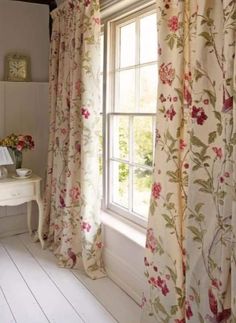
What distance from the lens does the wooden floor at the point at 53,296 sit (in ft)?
7.25

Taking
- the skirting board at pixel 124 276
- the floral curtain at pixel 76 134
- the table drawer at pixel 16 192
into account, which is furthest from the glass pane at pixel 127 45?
the skirting board at pixel 124 276

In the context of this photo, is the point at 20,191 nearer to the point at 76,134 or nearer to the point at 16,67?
the point at 76,134

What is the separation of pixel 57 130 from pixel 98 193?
78 centimetres

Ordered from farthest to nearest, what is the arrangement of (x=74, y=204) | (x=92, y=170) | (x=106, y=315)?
(x=74, y=204) → (x=92, y=170) → (x=106, y=315)

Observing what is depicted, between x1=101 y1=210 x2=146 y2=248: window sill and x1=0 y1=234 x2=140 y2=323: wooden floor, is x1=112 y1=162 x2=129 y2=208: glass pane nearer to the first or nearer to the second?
x1=101 y1=210 x2=146 y2=248: window sill

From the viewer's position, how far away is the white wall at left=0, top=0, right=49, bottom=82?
11.6 feet

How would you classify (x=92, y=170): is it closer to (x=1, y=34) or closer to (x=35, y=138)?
(x=35, y=138)

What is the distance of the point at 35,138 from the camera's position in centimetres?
373

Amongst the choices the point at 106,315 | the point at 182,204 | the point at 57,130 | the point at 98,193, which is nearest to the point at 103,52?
the point at 57,130

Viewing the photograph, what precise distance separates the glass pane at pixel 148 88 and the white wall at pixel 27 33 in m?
1.62

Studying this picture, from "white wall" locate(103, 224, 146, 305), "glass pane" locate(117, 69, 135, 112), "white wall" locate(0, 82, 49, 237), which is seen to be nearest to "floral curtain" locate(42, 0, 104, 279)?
"white wall" locate(103, 224, 146, 305)

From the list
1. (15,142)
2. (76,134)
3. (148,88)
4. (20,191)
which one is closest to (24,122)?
(15,142)

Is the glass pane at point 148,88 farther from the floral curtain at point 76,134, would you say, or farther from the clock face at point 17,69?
the clock face at point 17,69

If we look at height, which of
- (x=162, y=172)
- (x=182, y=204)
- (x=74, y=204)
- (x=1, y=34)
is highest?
(x=1, y=34)
